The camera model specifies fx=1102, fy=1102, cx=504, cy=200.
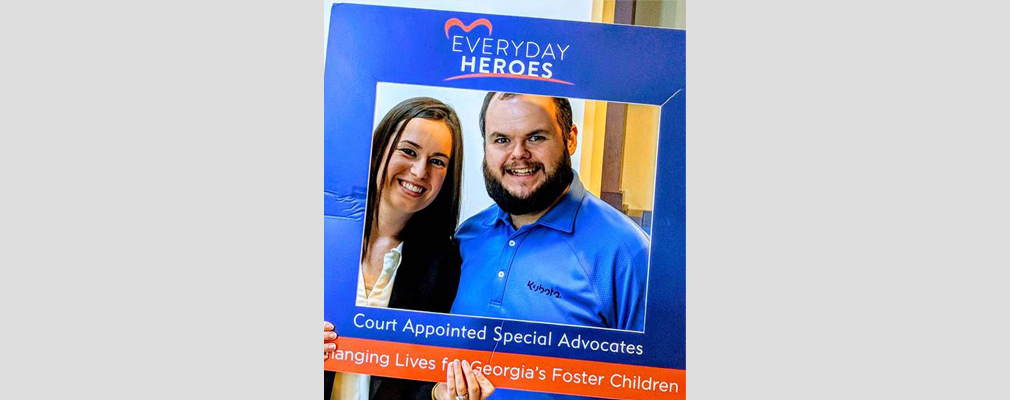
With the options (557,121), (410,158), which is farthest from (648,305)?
(410,158)

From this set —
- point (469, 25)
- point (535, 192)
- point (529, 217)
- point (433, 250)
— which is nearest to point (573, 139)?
point (535, 192)

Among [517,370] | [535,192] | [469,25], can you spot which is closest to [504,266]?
[535,192]

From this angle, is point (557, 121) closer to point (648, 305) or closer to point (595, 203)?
point (595, 203)

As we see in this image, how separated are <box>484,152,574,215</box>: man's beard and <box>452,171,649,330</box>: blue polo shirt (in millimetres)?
42

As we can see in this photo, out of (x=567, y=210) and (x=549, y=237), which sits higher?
(x=567, y=210)

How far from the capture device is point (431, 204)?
5062mm

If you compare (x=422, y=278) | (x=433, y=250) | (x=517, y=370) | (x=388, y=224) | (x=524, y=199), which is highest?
(x=524, y=199)

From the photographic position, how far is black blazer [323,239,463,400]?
5062mm

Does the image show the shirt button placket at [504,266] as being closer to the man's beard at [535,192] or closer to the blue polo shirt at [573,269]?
the blue polo shirt at [573,269]

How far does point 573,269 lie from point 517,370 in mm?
531

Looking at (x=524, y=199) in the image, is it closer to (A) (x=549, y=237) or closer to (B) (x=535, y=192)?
(B) (x=535, y=192)

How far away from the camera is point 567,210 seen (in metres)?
5.01

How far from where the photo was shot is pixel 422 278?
5070 millimetres

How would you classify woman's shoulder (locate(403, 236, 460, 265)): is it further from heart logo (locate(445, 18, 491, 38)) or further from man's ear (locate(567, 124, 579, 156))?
heart logo (locate(445, 18, 491, 38))
